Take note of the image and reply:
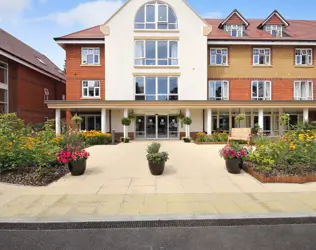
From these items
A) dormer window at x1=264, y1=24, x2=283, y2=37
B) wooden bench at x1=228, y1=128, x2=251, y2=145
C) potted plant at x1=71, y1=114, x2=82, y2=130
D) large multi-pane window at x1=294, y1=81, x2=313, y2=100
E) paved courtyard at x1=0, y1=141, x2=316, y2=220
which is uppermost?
dormer window at x1=264, y1=24, x2=283, y2=37

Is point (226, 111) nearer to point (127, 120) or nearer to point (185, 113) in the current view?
point (185, 113)

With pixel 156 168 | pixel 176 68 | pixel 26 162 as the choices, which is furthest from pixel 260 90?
pixel 26 162

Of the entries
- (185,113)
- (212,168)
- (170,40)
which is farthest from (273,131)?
(212,168)

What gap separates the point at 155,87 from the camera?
20.0m

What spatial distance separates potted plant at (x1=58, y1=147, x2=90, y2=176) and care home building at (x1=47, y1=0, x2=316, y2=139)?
11953mm

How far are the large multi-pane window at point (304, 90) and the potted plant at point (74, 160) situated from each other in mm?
21000

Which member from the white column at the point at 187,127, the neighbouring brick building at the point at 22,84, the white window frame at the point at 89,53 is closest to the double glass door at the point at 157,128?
the white column at the point at 187,127

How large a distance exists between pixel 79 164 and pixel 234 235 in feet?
16.3

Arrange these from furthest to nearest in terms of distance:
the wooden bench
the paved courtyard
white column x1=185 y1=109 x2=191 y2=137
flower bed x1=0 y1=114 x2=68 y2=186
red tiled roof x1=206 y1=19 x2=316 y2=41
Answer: red tiled roof x1=206 y1=19 x2=316 y2=41 → white column x1=185 y1=109 x2=191 y2=137 → the wooden bench → flower bed x1=0 y1=114 x2=68 y2=186 → the paved courtyard

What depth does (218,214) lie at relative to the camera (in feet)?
13.6

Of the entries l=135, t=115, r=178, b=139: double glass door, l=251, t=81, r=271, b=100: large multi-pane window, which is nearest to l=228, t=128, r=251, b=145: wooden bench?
l=135, t=115, r=178, b=139: double glass door

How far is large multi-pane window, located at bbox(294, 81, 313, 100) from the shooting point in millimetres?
21281

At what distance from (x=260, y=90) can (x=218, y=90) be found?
3882 mm

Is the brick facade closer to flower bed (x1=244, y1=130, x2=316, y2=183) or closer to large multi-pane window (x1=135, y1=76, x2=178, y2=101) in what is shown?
large multi-pane window (x1=135, y1=76, x2=178, y2=101)
